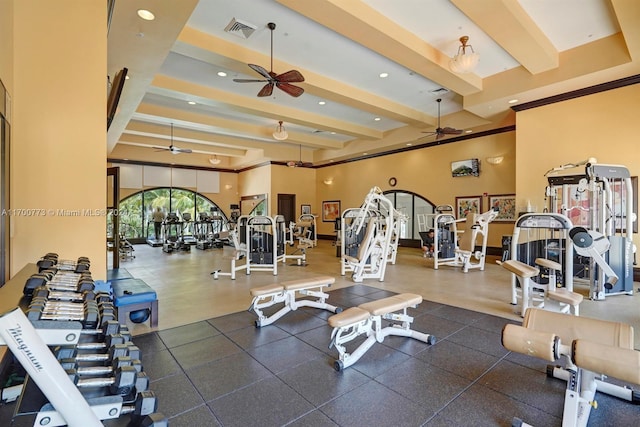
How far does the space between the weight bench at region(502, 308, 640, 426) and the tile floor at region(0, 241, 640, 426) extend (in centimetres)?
23

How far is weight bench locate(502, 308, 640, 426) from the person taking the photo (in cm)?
144

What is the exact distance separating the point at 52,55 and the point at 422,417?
13.9 ft

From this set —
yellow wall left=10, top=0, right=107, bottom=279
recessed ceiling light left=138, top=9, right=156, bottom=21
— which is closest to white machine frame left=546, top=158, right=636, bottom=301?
recessed ceiling light left=138, top=9, right=156, bottom=21

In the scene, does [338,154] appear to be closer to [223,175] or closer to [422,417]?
[223,175]

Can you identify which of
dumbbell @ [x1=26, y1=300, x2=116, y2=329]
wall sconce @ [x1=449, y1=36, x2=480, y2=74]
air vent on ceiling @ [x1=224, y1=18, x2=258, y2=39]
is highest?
air vent on ceiling @ [x1=224, y1=18, x2=258, y2=39]

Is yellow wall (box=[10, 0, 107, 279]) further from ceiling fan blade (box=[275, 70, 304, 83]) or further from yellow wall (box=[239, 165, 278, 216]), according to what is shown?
yellow wall (box=[239, 165, 278, 216])

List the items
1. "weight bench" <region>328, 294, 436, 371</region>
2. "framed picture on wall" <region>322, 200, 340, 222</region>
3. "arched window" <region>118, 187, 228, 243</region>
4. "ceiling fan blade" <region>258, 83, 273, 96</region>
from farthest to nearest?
"framed picture on wall" <region>322, 200, 340, 222</region> → "arched window" <region>118, 187, 228, 243</region> → "ceiling fan blade" <region>258, 83, 273, 96</region> → "weight bench" <region>328, 294, 436, 371</region>

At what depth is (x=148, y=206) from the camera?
44.7ft

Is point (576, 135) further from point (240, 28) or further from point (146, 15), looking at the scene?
point (146, 15)

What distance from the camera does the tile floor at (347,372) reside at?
77.7 inches

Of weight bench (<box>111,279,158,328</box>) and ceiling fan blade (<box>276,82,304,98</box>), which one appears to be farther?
ceiling fan blade (<box>276,82,304,98</box>)

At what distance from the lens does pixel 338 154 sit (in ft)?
42.7

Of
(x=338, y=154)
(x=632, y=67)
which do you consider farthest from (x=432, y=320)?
(x=338, y=154)

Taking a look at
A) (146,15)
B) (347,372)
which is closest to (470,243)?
(347,372)
